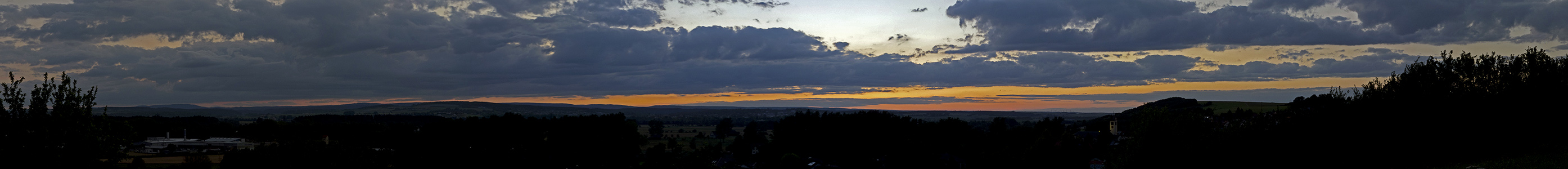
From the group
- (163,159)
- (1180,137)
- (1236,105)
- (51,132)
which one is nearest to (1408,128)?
(1180,137)

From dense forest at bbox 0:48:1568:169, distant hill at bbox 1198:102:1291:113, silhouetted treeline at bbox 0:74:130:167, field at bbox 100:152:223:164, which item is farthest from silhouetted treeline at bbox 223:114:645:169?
distant hill at bbox 1198:102:1291:113

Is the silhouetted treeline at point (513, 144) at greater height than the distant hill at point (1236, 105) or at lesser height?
lesser

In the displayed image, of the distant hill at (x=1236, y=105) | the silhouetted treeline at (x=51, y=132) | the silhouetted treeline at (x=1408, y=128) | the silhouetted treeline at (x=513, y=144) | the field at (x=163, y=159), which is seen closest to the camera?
the silhouetted treeline at (x=51, y=132)

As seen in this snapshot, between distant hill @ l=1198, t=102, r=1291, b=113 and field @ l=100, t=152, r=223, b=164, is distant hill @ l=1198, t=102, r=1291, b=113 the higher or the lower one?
the higher one

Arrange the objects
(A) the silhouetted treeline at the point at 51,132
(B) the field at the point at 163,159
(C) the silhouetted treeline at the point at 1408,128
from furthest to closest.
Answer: (B) the field at the point at 163,159 < (C) the silhouetted treeline at the point at 1408,128 < (A) the silhouetted treeline at the point at 51,132

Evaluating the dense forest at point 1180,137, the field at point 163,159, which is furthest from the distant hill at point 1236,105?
the field at point 163,159

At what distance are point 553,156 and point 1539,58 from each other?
1668 inches

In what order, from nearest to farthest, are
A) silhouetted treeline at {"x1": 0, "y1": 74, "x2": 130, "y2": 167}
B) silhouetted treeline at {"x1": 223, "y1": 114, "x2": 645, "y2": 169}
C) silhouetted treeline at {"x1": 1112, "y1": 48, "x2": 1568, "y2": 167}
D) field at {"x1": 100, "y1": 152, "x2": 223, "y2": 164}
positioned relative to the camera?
silhouetted treeline at {"x1": 0, "y1": 74, "x2": 130, "y2": 167}, silhouetted treeline at {"x1": 1112, "y1": 48, "x2": 1568, "y2": 167}, silhouetted treeline at {"x1": 223, "y1": 114, "x2": 645, "y2": 169}, field at {"x1": 100, "y1": 152, "x2": 223, "y2": 164}

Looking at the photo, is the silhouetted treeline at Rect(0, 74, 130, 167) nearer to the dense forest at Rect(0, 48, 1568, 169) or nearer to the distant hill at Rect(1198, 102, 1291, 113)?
the dense forest at Rect(0, 48, 1568, 169)

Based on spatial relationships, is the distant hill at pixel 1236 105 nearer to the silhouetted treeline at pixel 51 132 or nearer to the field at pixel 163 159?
the field at pixel 163 159

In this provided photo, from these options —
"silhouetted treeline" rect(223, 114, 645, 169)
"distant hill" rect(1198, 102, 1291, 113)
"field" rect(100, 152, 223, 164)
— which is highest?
"distant hill" rect(1198, 102, 1291, 113)

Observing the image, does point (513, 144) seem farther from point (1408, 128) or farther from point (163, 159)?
point (1408, 128)

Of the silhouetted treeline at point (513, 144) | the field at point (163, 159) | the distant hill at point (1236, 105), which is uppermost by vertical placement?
the distant hill at point (1236, 105)

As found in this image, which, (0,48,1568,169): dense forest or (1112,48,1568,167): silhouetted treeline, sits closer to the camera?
(0,48,1568,169): dense forest
